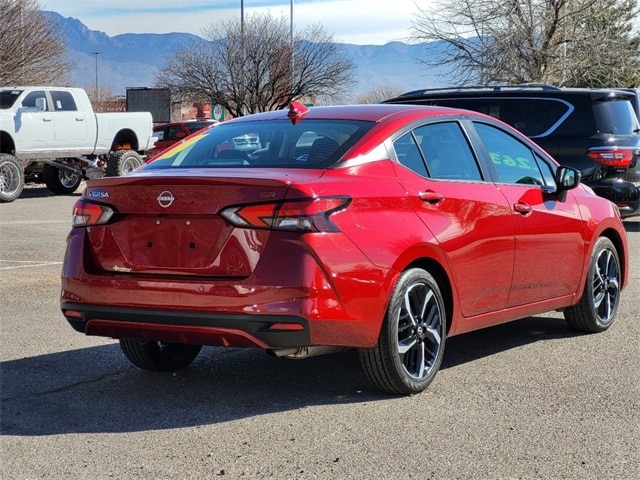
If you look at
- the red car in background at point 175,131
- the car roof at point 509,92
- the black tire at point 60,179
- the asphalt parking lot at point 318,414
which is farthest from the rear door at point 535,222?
the red car in background at point 175,131

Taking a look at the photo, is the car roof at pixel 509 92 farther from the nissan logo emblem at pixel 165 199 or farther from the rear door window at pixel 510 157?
the nissan logo emblem at pixel 165 199

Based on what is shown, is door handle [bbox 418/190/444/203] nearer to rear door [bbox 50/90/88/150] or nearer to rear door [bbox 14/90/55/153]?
rear door [bbox 14/90/55/153]

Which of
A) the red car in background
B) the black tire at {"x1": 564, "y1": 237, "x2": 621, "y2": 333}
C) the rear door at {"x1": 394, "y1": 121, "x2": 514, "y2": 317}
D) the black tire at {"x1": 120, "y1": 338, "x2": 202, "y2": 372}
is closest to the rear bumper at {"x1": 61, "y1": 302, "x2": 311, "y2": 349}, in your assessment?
the black tire at {"x1": 120, "y1": 338, "x2": 202, "y2": 372}

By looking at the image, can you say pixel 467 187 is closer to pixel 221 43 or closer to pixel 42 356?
pixel 42 356

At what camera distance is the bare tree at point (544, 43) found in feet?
122

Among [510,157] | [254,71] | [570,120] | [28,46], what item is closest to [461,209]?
[510,157]

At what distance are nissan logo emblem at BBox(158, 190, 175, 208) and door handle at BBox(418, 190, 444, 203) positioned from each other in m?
1.39

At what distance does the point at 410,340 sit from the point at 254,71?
48.7m

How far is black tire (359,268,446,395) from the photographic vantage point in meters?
5.91

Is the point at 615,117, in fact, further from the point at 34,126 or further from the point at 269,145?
the point at 34,126

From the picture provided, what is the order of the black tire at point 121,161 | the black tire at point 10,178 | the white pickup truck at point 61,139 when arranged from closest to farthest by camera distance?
1. the black tire at point 10,178
2. the white pickup truck at point 61,139
3. the black tire at point 121,161

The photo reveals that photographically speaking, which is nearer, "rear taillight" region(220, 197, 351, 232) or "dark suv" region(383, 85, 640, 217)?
"rear taillight" region(220, 197, 351, 232)

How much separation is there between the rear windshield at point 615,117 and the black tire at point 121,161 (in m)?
11.6

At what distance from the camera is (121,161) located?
77.8 ft
